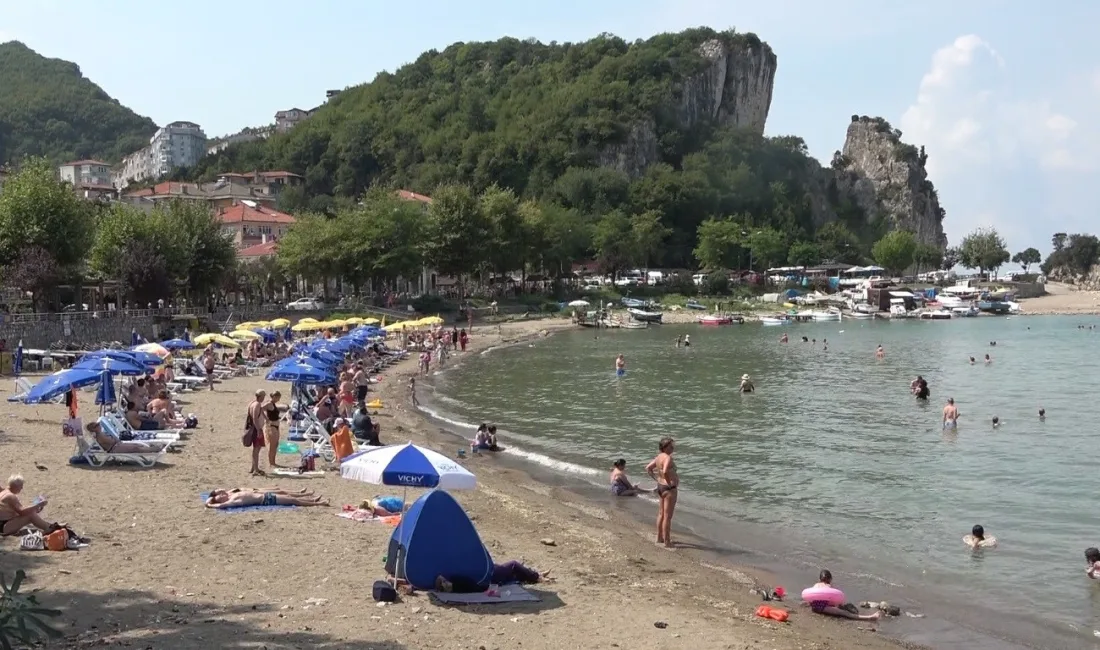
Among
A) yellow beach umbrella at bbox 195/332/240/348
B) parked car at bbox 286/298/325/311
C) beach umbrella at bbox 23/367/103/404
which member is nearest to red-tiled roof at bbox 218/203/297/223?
parked car at bbox 286/298/325/311

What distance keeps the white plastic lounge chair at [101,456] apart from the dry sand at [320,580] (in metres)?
0.36

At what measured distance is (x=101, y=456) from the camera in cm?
1611

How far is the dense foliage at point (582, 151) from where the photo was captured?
5433 inches

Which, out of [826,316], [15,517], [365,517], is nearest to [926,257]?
[826,316]

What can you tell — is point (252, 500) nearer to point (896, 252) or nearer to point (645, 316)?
point (645, 316)

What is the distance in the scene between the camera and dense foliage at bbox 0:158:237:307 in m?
43.5

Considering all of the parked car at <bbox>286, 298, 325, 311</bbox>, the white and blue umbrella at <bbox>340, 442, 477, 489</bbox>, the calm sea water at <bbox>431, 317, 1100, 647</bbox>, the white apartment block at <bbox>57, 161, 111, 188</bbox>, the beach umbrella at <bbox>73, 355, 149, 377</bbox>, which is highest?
the white apartment block at <bbox>57, 161, 111, 188</bbox>

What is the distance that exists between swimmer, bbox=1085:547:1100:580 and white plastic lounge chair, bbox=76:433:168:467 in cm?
1530

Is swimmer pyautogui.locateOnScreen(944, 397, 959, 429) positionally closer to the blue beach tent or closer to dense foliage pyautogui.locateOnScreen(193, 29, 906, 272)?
the blue beach tent

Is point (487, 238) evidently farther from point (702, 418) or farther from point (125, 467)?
point (125, 467)

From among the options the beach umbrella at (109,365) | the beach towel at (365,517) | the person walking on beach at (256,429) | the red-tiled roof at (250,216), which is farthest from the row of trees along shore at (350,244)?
the beach towel at (365,517)

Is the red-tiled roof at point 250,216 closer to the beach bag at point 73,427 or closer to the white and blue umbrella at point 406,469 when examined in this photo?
the beach bag at point 73,427

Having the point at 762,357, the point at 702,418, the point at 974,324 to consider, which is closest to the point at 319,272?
the point at 762,357

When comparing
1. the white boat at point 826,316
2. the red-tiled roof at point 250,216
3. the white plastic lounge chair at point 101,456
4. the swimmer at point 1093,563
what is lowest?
the swimmer at point 1093,563
